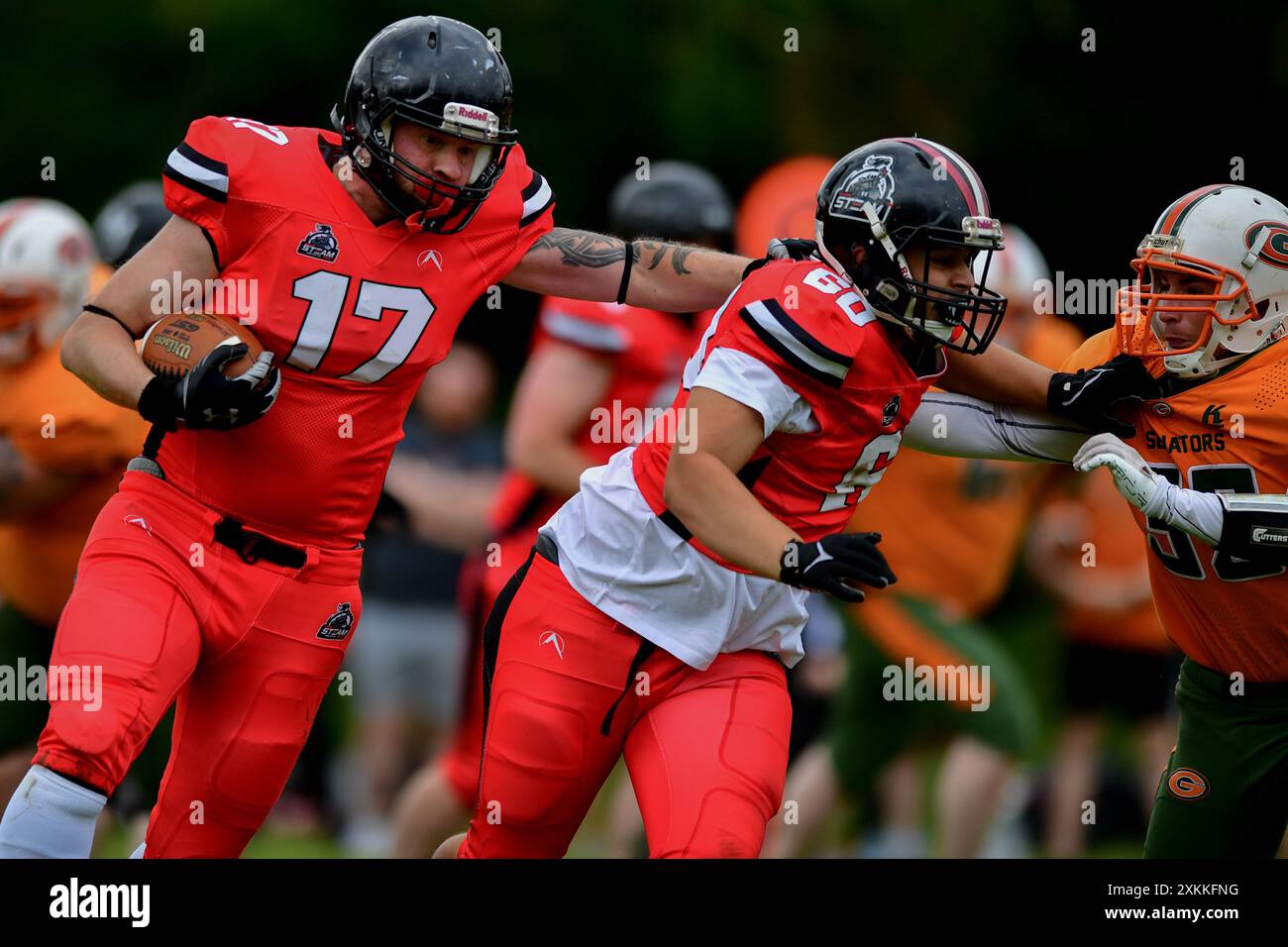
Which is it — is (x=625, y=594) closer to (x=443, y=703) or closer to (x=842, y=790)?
(x=842, y=790)

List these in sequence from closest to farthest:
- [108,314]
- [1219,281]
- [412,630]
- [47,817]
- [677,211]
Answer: [47,817]
[108,314]
[1219,281]
[677,211]
[412,630]

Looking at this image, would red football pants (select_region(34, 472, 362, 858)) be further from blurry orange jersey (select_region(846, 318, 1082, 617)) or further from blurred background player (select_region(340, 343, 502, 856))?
blurred background player (select_region(340, 343, 502, 856))

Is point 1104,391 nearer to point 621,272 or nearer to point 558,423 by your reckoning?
point 621,272

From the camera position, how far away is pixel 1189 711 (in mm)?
4703

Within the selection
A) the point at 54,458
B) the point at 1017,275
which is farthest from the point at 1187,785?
the point at 54,458

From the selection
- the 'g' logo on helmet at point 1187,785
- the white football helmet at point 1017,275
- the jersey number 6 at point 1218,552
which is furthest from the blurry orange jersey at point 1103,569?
the jersey number 6 at point 1218,552

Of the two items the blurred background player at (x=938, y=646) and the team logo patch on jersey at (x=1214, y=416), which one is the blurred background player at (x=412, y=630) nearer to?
the blurred background player at (x=938, y=646)

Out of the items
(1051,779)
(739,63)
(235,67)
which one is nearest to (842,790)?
(1051,779)

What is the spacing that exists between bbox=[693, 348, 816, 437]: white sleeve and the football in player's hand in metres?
0.99

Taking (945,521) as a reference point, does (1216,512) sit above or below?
above

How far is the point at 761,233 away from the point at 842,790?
9.24 feet

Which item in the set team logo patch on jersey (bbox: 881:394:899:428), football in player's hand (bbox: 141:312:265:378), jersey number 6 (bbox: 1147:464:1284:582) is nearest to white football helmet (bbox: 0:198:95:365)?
football in player's hand (bbox: 141:312:265:378)

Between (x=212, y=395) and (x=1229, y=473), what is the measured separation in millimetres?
2238

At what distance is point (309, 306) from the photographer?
442cm
